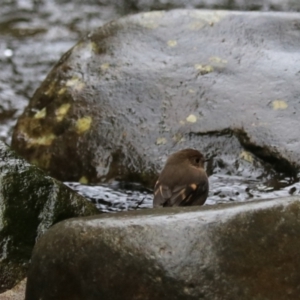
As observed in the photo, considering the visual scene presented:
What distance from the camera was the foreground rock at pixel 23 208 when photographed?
4234 mm

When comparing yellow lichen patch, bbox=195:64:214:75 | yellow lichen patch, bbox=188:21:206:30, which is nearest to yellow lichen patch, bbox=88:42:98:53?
yellow lichen patch, bbox=188:21:206:30

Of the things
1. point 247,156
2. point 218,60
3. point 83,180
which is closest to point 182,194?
point 247,156

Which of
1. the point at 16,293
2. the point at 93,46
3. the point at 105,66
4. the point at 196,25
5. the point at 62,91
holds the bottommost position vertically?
the point at 16,293

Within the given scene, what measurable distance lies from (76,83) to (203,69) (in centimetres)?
98

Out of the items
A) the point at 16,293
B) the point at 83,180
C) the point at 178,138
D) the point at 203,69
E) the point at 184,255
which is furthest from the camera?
the point at 203,69

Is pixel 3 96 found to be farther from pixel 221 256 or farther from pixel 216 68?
pixel 221 256

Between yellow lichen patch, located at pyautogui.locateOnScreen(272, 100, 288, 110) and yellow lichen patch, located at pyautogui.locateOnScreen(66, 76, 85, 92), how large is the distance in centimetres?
146

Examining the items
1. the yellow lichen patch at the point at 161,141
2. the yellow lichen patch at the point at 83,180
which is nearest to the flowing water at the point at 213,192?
the yellow lichen patch at the point at 83,180

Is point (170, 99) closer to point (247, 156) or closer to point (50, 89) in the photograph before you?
point (247, 156)

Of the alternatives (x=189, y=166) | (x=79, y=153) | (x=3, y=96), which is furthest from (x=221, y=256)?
(x=3, y=96)

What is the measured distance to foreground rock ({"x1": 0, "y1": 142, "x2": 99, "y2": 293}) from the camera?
4234 mm

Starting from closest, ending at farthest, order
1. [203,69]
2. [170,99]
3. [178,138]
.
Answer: [178,138], [170,99], [203,69]

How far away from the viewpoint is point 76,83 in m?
6.00

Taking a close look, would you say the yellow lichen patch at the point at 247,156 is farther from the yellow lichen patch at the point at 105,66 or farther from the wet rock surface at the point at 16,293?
the wet rock surface at the point at 16,293
